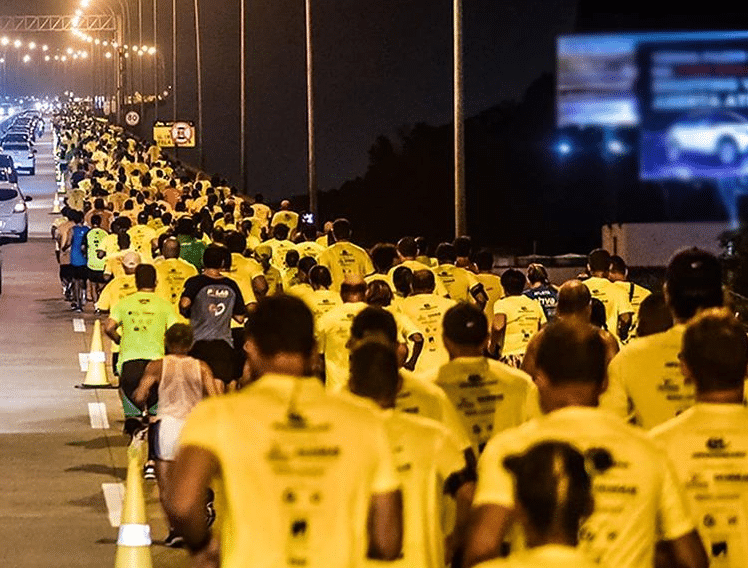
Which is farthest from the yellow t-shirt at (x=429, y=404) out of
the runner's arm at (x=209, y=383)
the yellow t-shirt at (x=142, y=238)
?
the yellow t-shirt at (x=142, y=238)

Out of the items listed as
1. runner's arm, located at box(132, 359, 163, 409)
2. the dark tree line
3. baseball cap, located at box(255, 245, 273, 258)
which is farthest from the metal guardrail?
runner's arm, located at box(132, 359, 163, 409)

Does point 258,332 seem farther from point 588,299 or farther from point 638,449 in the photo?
point 588,299

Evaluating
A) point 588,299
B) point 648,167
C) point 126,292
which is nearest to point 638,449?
point 588,299

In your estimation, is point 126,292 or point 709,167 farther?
point 709,167

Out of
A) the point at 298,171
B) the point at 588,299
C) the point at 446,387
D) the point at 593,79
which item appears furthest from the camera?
the point at 298,171

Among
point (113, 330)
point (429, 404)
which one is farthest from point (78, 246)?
point (429, 404)

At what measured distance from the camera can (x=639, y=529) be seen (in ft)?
19.4

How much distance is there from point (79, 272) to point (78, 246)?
62 cm

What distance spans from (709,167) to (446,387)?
4323 centimetres

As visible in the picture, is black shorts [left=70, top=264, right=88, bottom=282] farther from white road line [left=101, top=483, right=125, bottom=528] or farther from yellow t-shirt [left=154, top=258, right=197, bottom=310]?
white road line [left=101, top=483, right=125, bottom=528]

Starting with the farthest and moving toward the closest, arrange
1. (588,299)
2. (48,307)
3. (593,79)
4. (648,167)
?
(648,167) → (593,79) → (48,307) → (588,299)

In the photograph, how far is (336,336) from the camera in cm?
1264

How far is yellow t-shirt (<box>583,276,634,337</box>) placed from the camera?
551 inches

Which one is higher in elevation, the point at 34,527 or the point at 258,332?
the point at 258,332
